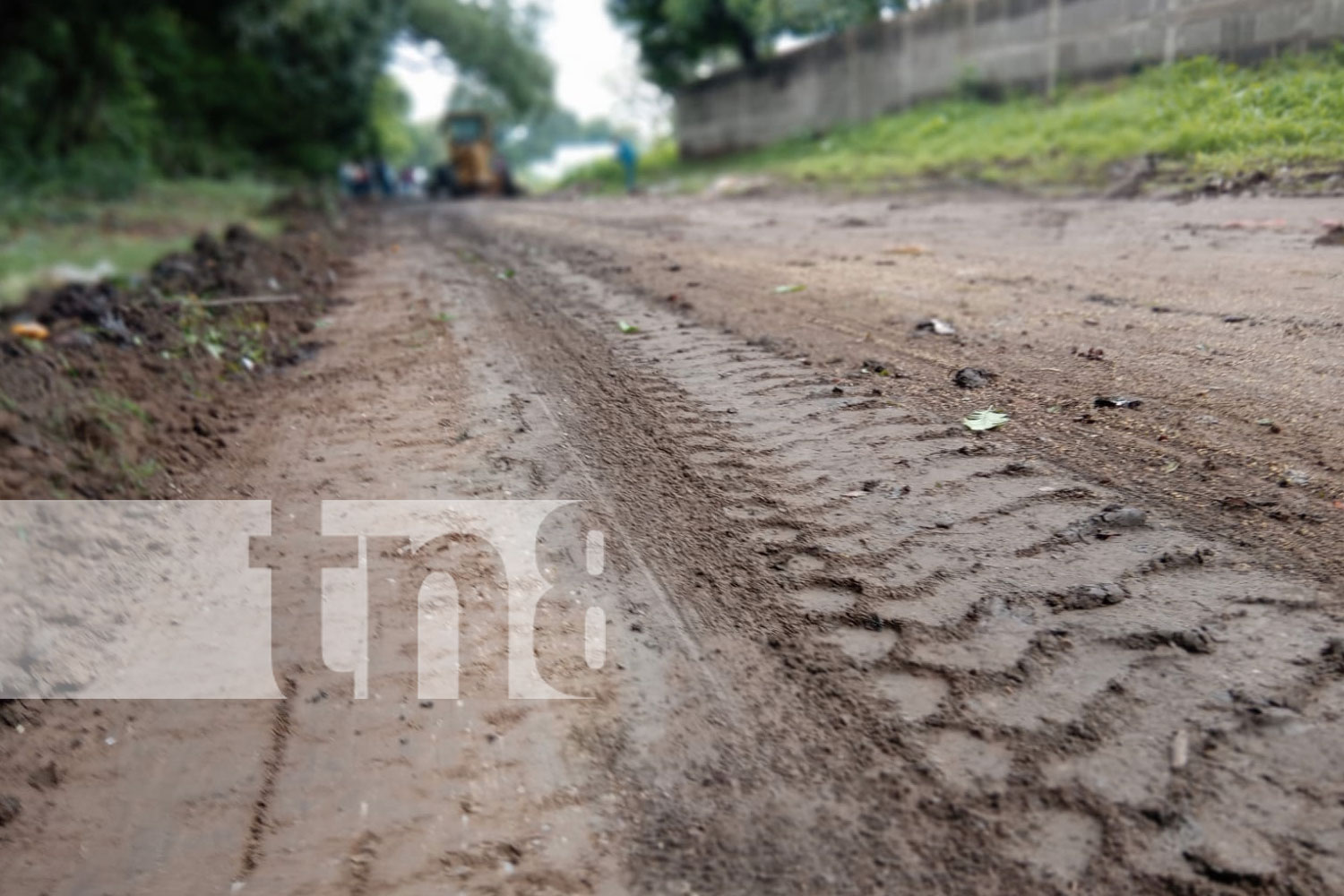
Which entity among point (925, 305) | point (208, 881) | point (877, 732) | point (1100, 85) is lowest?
point (208, 881)

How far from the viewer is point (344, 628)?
139 inches

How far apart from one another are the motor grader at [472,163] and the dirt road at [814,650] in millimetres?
24885

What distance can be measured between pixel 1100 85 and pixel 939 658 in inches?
528

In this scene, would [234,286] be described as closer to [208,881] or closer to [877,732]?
[208,881]

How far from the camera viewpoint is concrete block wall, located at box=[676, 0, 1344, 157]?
1066 cm

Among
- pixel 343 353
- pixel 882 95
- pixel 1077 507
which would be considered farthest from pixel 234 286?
pixel 882 95

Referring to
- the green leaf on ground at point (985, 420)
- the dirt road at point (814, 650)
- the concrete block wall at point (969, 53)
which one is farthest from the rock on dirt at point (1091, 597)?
the concrete block wall at point (969, 53)

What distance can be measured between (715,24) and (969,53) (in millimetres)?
9599

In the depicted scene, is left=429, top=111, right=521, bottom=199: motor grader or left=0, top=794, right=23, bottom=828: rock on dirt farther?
left=429, top=111, right=521, bottom=199: motor grader

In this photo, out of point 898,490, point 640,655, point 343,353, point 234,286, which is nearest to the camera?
point 640,655

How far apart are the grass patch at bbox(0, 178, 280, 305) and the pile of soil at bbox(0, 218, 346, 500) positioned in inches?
80.6

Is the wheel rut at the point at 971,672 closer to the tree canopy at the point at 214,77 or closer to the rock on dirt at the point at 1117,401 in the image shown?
the rock on dirt at the point at 1117,401

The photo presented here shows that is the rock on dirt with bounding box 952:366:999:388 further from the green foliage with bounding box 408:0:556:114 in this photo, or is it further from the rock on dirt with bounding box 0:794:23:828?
the green foliage with bounding box 408:0:556:114

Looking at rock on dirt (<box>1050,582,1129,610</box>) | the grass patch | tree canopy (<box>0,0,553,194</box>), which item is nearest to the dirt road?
rock on dirt (<box>1050,582,1129,610</box>)
